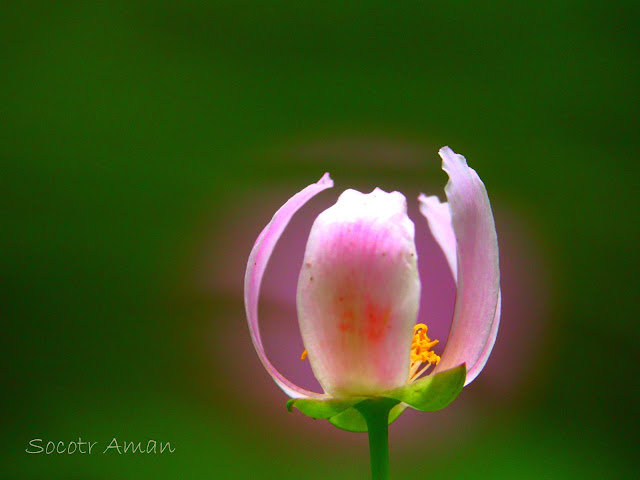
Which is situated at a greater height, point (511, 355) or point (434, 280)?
point (434, 280)

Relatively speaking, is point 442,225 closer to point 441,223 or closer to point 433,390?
point 441,223

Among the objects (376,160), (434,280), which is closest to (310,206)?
(376,160)

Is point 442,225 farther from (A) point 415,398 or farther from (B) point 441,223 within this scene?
(A) point 415,398

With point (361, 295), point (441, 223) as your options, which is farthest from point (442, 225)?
point (361, 295)

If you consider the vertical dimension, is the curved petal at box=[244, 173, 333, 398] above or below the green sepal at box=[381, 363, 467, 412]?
above

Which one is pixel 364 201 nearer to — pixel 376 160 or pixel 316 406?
pixel 316 406

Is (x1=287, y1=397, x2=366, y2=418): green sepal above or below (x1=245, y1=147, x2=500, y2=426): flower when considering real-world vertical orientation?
below

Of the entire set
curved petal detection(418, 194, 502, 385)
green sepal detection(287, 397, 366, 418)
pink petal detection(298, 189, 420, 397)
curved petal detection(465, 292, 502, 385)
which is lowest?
green sepal detection(287, 397, 366, 418)
